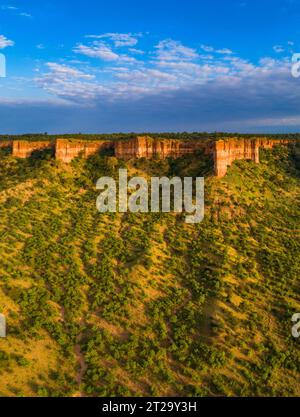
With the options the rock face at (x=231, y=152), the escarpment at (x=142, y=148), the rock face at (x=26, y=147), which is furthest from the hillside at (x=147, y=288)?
the rock face at (x=26, y=147)

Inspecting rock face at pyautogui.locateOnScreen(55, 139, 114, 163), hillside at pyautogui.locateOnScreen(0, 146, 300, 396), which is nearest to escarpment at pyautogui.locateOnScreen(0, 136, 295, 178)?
rock face at pyautogui.locateOnScreen(55, 139, 114, 163)

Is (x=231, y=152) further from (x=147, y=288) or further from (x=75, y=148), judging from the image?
(x=147, y=288)

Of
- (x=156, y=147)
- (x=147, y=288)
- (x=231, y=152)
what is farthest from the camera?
(x=156, y=147)

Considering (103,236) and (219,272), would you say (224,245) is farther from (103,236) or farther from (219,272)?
(103,236)

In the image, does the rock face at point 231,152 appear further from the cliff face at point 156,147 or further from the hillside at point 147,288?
the cliff face at point 156,147

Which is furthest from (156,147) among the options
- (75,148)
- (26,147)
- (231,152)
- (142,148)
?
(26,147)

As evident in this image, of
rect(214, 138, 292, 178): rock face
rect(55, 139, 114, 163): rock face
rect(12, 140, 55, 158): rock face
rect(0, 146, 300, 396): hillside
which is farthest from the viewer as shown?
rect(12, 140, 55, 158): rock face

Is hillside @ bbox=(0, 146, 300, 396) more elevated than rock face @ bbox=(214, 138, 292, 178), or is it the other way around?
rock face @ bbox=(214, 138, 292, 178)

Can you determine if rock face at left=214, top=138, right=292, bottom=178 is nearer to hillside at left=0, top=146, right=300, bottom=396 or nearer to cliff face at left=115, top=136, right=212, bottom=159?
hillside at left=0, top=146, right=300, bottom=396
